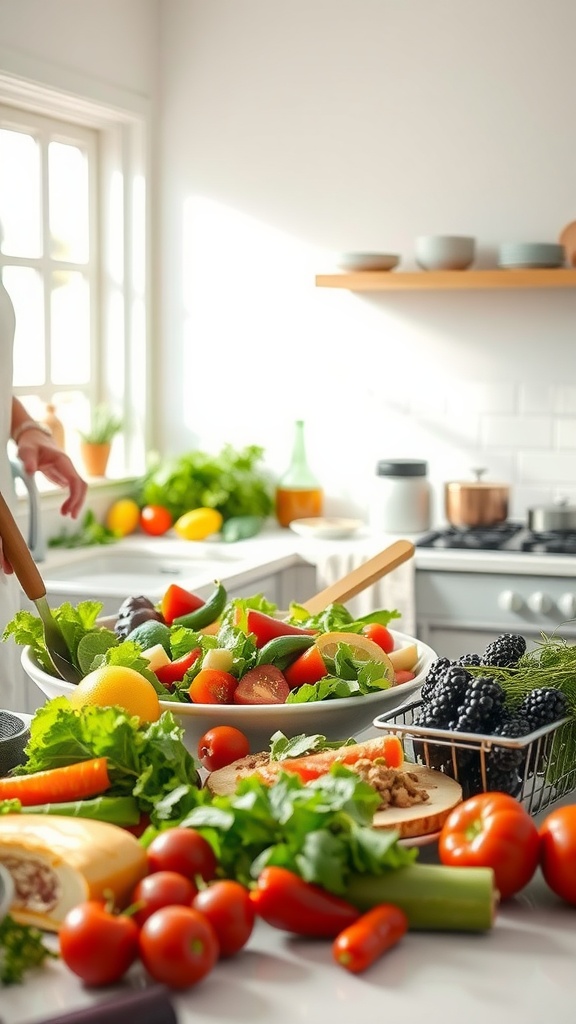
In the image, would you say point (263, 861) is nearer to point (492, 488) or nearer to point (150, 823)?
point (150, 823)

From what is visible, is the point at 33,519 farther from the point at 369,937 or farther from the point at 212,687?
the point at 369,937

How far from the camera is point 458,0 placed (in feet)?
12.9

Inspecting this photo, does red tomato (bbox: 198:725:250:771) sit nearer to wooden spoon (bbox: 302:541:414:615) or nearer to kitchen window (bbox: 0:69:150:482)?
wooden spoon (bbox: 302:541:414:615)

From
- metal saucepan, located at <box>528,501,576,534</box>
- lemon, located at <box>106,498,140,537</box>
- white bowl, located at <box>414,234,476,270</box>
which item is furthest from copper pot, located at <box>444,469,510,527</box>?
lemon, located at <box>106,498,140,537</box>

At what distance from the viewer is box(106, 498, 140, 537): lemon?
4.12 metres

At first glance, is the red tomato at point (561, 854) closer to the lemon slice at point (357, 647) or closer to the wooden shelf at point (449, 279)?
the lemon slice at point (357, 647)

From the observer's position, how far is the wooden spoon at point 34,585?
152 cm

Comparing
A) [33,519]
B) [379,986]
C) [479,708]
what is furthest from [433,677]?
[33,519]

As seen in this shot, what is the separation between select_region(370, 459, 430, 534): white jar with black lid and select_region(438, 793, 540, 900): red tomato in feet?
9.14

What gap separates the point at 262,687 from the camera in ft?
5.01

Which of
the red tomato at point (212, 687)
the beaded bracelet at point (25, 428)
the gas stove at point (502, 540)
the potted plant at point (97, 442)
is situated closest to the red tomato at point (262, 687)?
the red tomato at point (212, 687)

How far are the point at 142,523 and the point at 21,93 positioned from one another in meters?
1.41

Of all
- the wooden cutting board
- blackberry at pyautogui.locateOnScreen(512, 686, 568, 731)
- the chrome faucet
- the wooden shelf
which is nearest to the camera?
the wooden cutting board

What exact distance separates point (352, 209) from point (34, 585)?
2846mm
